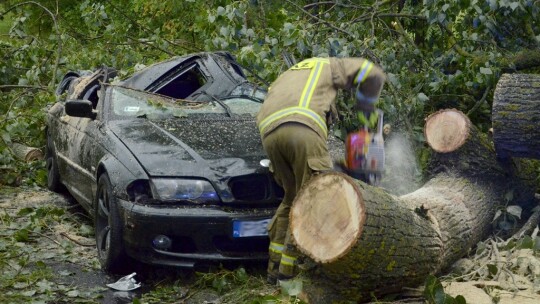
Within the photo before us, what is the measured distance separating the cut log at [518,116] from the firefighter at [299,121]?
1.02 meters

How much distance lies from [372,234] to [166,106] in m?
3.08

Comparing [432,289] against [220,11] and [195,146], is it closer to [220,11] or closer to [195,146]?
[195,146]

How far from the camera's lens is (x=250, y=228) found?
5.44 metres

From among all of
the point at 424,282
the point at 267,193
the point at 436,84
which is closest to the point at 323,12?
the point at 436,84

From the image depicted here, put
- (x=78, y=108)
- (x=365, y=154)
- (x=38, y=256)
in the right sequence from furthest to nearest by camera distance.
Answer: (x=78, y=108) < (x=38, y=256) < (x=365, y=154)

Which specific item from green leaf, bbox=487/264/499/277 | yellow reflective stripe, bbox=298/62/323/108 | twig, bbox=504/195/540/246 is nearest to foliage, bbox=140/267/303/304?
yellow reflective stripe, bbox=298/62/323/108

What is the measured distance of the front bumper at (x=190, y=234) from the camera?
17.7 feet

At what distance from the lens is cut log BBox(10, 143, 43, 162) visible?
9.80 m

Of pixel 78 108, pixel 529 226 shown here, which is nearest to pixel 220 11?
pixel 78 108

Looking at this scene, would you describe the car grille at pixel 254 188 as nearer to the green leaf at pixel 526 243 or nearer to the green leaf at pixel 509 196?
the green leaf at pixel 526 243

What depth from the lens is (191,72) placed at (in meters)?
7.45

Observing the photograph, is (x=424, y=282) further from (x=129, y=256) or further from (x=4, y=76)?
(x=4, y=76)

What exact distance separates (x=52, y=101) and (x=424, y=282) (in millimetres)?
5869

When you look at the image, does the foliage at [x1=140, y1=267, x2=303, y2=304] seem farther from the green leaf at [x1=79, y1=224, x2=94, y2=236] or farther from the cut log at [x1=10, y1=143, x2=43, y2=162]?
the cut log at [x1=10, y1=143, x2=43, y2=162]
